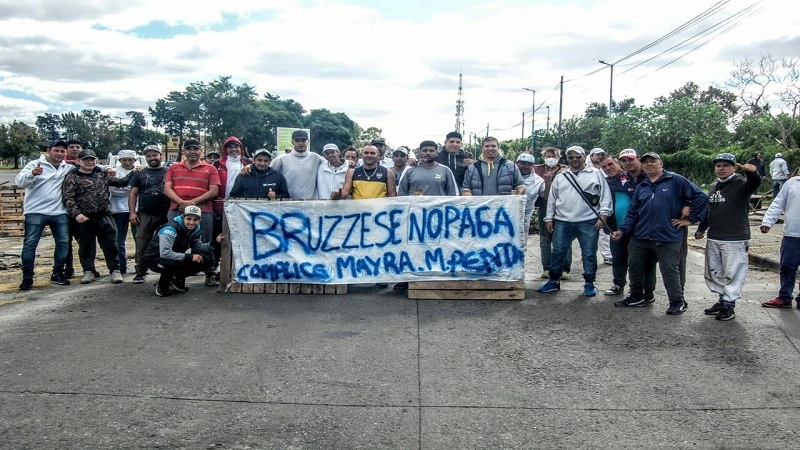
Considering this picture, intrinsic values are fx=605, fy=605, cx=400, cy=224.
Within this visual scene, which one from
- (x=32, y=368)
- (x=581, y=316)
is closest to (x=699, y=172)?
(x=581, y=316)

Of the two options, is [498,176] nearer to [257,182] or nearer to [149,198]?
[257,182]

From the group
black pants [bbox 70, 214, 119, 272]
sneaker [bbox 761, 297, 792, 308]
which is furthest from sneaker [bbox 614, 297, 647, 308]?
black pants [bbox 70, 214, 119, 272]

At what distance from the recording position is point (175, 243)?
7172 millimetres

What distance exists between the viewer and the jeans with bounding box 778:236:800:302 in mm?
6754

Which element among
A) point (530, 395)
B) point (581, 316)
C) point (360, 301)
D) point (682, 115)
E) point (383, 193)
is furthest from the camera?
point (682, 115)

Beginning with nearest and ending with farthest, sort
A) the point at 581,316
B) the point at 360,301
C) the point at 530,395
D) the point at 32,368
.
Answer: the point at 530,395 → the point at 32,368 → the point at 581,316 → the point at 360,301

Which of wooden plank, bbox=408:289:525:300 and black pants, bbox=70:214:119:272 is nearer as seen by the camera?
wooden plank, bbox=408:289:525:300

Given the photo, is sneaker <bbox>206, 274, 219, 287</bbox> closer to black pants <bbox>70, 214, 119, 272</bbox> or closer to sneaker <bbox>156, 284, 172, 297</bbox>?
sneaker <bbox>156, 284, 172, 297</bbox>

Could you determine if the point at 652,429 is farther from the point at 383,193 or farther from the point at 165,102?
the point at 165,102

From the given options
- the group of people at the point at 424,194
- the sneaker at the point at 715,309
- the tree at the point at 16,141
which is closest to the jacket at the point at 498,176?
the group of people at the point at 424,194

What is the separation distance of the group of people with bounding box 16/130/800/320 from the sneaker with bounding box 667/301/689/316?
1cm

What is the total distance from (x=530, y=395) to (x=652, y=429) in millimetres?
863

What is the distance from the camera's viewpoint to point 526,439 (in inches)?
148

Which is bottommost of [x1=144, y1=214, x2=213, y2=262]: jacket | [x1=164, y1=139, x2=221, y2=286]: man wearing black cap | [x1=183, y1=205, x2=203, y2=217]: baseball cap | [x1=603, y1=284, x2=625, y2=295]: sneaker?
[x1=603, y1=284, x2=625, y2=295]: sneaker
